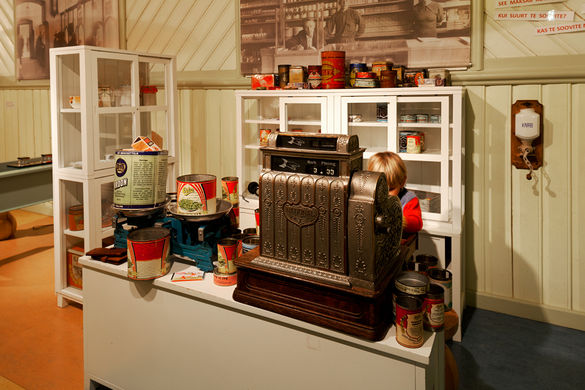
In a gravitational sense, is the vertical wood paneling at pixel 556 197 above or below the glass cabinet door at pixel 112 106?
below

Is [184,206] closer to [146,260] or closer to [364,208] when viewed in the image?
[146,260]

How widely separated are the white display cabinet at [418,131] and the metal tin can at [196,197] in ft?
4.51

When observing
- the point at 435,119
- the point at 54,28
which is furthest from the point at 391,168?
the point at 54,28

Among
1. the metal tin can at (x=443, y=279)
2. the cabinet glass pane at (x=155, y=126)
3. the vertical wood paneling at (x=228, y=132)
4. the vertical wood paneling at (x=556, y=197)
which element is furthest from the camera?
the vertical wood paneling at (x=228, y=132)

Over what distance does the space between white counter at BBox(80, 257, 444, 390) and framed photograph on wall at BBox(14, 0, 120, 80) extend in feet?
11.3

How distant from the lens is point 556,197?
108 inches

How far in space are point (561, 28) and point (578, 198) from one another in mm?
989

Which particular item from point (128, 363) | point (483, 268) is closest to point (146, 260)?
point (128, 363)

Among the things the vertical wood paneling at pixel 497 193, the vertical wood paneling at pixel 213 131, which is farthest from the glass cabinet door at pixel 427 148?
the vertical wood paneling at pixel 213 131

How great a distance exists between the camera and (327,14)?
3.31 meters

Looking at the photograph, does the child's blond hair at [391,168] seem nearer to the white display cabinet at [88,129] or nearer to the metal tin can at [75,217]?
the white display cabinet at [88,129]

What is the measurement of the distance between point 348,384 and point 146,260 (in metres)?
0.84

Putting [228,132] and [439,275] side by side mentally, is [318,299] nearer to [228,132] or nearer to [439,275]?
[439,275]

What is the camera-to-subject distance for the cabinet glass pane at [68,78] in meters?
2.95
